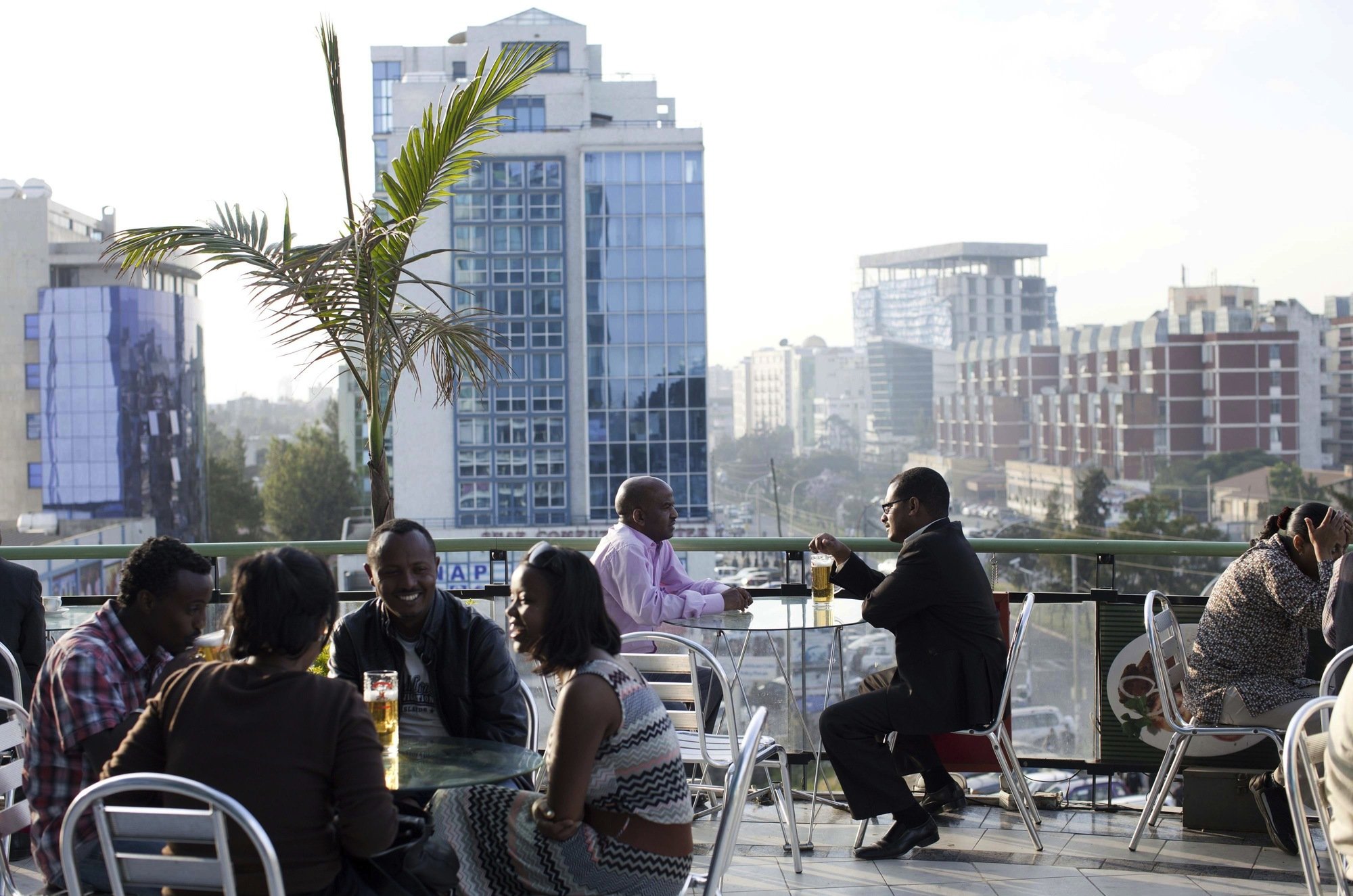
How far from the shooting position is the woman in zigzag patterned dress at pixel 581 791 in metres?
2.36

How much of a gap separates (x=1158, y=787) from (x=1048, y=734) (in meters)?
0.41

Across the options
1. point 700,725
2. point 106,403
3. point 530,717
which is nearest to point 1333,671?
point 700,725

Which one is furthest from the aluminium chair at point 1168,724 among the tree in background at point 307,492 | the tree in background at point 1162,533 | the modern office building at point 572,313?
the tree in background at point 307,492

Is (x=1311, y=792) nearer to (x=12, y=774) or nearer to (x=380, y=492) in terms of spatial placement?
(x=12, y=774)

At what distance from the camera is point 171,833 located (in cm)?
205

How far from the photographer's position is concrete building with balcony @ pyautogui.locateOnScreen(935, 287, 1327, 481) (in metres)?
113

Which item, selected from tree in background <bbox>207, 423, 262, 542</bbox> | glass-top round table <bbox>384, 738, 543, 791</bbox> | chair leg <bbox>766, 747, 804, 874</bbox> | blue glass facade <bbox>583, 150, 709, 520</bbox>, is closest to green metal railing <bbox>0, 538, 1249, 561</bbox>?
chair leg <bbox>766, 747, 804, 874</bbox>

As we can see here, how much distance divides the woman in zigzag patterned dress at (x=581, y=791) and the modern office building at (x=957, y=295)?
148m

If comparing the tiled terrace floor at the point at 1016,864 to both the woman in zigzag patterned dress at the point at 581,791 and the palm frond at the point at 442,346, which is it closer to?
the woman in zigzag patterned dress at the point at 581,791

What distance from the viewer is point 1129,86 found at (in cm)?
10300

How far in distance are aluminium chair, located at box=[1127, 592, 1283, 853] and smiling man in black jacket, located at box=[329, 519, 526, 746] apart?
2.08 meters

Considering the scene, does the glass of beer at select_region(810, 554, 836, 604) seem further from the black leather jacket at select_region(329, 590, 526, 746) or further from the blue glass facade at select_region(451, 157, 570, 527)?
the blue glass facade at select_region(451, 157, 570, 527)

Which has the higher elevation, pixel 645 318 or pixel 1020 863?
pixel 645 318

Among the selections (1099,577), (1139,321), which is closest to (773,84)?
(1139,321)
